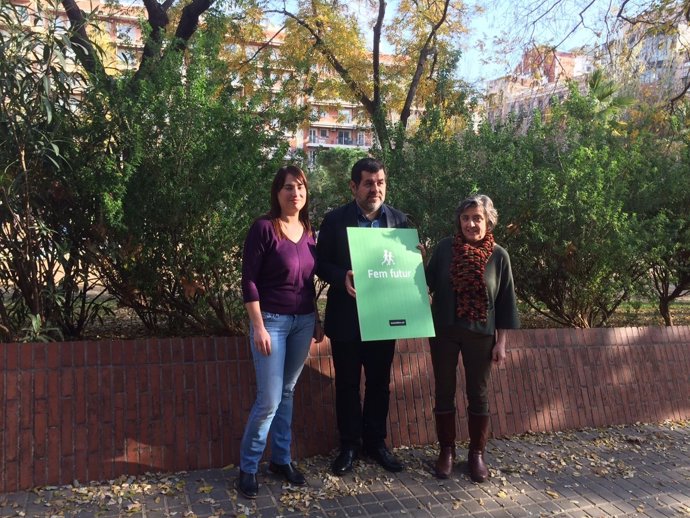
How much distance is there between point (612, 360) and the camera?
5316mm

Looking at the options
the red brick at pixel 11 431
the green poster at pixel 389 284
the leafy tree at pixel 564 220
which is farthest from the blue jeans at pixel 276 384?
the leafy tree at pixel 564 220

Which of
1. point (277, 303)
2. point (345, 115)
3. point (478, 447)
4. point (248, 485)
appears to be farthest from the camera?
point (345, 115)

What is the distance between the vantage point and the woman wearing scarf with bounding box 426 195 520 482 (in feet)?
11.8

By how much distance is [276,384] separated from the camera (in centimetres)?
328

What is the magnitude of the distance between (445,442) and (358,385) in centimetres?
72

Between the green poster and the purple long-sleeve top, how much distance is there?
0.35 metres

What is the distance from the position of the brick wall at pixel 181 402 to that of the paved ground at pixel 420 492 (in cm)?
14

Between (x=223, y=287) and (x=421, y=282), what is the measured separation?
1.81 metres

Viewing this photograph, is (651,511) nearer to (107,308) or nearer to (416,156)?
(416,156)

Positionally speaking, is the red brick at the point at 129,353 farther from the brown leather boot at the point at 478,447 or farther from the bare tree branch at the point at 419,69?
the bare tree branch at the point at 419,69

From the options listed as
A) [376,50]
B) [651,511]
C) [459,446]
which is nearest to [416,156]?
[459,446]

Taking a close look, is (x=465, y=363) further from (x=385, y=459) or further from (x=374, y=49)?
(x=374, y=49)


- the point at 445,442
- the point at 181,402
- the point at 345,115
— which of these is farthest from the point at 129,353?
the point at 345,115

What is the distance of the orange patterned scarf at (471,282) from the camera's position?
3.58 metres
